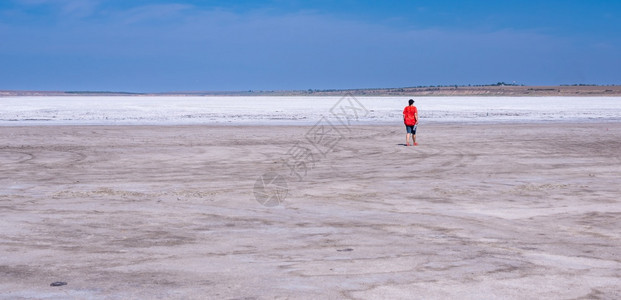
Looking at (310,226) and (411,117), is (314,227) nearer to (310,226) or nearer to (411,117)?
(310,226)

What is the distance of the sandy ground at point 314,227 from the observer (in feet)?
19.5

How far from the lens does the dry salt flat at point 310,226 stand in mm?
5953

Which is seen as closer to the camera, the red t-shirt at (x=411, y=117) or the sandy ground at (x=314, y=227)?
the sandy ground at (x=314, y=227)

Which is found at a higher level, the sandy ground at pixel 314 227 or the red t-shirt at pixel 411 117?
the red t-shirt at pixel 411 117

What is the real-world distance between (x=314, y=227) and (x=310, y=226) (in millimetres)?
84

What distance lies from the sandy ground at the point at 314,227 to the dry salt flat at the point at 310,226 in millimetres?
26

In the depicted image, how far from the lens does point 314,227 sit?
27.5ft

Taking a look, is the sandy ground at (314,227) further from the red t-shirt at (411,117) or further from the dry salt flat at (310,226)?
the red t-shirt at (411,117)

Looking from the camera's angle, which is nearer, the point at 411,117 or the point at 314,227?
the point at 314,227

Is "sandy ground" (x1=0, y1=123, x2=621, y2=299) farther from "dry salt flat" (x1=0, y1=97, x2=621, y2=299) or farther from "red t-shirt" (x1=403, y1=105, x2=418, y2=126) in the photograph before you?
"red t-shirt" (x1=403, y1=105, x2=418, y2=126)

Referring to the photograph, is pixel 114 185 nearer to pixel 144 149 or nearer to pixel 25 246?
pixel 25 246

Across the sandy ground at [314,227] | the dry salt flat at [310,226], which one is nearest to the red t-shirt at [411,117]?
the dry salt flat at [310,226]

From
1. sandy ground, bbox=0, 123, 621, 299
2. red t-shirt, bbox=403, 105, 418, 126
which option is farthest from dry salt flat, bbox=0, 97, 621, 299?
red t-shirt, bbox=403, 105, 418, 126

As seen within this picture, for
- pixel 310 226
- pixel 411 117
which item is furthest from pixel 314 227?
pixel 411 117
